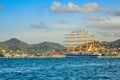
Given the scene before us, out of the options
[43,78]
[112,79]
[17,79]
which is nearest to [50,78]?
[43,78]

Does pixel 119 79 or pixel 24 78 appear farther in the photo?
pixel 24 78

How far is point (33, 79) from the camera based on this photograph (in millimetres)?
67750

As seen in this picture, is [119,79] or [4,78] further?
[4,78]

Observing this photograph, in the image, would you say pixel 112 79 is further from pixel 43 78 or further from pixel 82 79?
pixel 43 78

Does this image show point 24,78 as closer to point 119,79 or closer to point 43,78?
point 43,78

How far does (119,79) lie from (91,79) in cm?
524

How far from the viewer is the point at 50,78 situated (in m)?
69.7

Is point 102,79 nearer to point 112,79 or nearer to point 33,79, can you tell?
point 112,79

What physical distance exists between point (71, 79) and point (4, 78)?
42.4 feet

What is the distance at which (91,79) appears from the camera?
65875 millimetres

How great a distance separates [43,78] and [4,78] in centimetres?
748

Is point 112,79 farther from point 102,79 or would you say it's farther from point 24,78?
point 24,78

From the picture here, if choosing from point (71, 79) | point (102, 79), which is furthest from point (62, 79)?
point (102, 79)

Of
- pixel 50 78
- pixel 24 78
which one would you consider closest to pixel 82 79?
pixel 50 78
